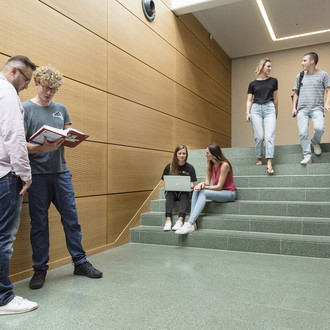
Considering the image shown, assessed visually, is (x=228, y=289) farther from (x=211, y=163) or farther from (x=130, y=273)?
(x=211, y=163)

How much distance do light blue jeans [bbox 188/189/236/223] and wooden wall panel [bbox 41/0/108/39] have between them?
220 centimetres

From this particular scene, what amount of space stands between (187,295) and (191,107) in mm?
4419

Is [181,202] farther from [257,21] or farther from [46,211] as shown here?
[257,21]

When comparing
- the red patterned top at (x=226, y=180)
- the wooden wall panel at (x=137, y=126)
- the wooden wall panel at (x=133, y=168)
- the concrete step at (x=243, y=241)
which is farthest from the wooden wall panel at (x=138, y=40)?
the concrete step at (x=243, y=241)

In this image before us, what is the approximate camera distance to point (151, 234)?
3881 millimetres

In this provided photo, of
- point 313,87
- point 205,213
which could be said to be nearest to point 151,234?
point 205,213

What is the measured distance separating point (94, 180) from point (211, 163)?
1568 mm

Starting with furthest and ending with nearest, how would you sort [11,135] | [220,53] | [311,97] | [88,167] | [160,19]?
[220,53] < [160,19] < [311,97] < [88,167] < [11,135]

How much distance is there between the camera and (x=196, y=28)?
253 inches

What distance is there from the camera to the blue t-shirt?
7.80ft

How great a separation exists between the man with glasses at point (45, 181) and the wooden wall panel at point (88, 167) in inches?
23.5

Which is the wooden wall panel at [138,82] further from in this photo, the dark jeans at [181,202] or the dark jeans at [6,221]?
the dark jeans at [6,221]

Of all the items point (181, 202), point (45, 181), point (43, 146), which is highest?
point (43, 146)

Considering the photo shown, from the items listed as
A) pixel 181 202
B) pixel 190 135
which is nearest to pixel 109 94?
pixel 181 202
